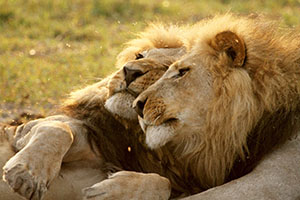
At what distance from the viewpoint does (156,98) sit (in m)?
3.19

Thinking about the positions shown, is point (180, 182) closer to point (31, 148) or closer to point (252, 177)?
point (252, 177)

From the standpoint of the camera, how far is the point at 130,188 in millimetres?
3107

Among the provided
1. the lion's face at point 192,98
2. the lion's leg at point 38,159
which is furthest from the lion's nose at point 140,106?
the lion's leg at point 38,159

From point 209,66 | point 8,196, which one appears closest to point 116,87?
point 209,66

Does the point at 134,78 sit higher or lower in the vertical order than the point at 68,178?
higher

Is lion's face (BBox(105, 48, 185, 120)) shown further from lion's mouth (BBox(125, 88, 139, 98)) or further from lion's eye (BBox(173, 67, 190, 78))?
lion's eye (BBox(173, 67, 190, 78))

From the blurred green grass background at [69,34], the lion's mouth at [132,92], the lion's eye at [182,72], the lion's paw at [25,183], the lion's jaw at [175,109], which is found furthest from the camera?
the blurred green grass background at [69,34]

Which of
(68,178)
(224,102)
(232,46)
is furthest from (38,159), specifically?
(232,46)

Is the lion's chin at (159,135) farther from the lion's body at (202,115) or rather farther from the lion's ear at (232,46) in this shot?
the lion's ear at (232,46)

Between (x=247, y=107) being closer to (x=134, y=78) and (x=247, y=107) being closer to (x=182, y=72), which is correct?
(x=182, y=72)

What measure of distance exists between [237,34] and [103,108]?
861mm

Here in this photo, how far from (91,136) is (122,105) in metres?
0.31

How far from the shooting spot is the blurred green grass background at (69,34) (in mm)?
6930

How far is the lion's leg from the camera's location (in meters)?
3.03
